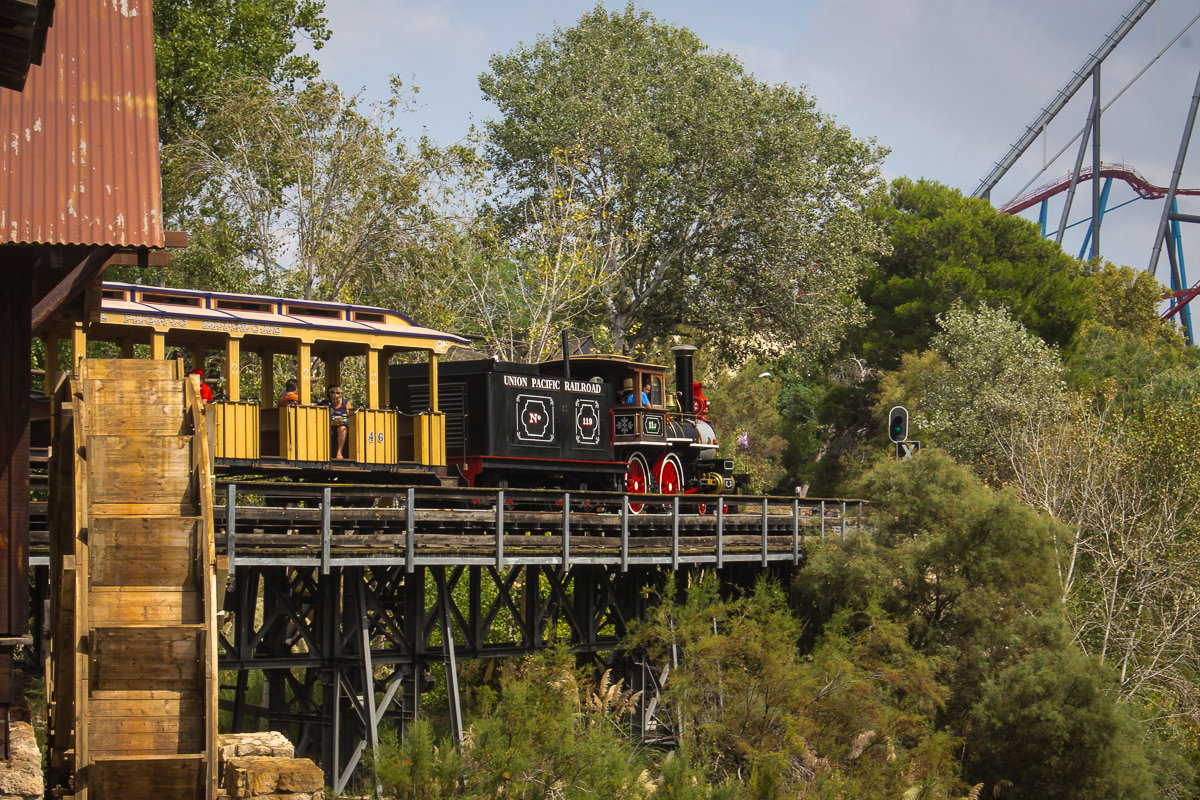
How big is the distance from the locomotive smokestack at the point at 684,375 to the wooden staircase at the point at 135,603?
1921 cm

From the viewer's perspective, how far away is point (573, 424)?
978 inches

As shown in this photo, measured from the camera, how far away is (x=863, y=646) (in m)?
22.6

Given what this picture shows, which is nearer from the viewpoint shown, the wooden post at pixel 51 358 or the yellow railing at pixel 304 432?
the wooden post at pixel 51 358

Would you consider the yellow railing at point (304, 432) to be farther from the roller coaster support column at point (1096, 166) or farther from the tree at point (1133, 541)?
the roller coaster support column at point (1096, 166)

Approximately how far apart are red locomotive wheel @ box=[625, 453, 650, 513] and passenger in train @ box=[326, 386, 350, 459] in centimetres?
818

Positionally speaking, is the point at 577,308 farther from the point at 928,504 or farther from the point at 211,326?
the point at 211,326

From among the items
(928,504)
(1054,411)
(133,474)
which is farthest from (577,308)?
(133,474)

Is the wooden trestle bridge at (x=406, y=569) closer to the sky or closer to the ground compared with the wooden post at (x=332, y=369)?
closer to the ground

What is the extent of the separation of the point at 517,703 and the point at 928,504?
10.2 meters

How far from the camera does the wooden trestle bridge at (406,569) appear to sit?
16359mm

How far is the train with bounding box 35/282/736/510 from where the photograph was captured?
18172mm

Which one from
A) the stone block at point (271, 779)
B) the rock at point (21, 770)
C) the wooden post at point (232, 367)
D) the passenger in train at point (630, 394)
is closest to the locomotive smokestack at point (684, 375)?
the passenger in train at point (630, 394)

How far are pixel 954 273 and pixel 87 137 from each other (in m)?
46.1

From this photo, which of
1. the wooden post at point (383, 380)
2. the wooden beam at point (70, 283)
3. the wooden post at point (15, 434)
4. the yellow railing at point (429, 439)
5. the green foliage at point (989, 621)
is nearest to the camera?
the wooden post at point (15, 434)
